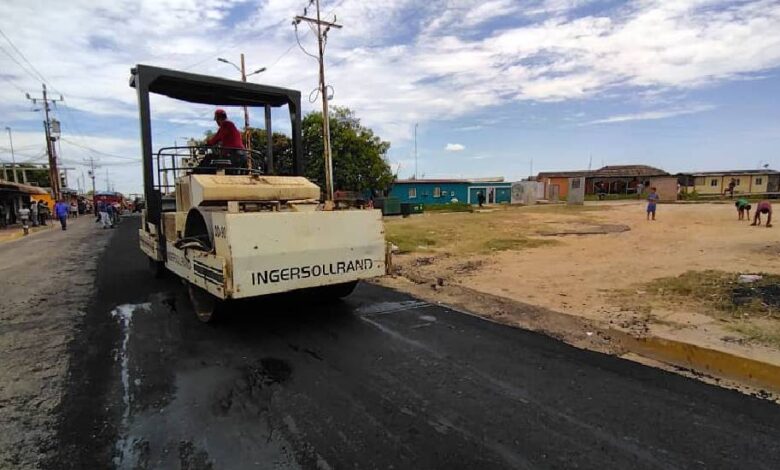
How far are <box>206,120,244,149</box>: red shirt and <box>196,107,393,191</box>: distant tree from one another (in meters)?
25.8

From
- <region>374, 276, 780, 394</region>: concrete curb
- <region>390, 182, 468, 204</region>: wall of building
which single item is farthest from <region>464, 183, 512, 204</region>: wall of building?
<region>374, 276, 780, 394</region>: concrete curb

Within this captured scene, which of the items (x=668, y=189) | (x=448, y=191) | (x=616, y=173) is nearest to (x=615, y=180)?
(x=616, y=173)

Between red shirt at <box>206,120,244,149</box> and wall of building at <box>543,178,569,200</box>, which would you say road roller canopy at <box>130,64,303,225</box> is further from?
wall of building at <box>543,178,569,200</box>

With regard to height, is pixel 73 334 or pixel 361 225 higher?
pixel 361 225

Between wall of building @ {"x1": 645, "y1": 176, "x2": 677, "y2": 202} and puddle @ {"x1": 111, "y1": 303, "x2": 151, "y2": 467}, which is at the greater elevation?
wall of building @ {"x1": 645, "y1": 176, "x2": 677, "y2": 202}

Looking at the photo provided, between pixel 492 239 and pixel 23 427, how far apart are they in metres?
12.1

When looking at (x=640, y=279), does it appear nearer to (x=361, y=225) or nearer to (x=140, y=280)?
(x=361, y=225)

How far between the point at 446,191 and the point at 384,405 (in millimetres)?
47123

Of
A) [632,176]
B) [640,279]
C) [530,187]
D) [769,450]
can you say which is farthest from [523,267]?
[632,176]

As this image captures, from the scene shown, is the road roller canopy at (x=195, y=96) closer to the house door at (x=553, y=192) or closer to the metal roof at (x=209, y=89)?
the metal roof at (x=209, y=89)

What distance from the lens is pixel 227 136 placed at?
21.6ft

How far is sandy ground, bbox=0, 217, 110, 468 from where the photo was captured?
3100mm

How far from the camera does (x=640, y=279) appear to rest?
24.6 feet

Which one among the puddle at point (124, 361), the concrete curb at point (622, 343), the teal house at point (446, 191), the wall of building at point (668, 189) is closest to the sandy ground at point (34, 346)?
the puddle at point (124, 361)
